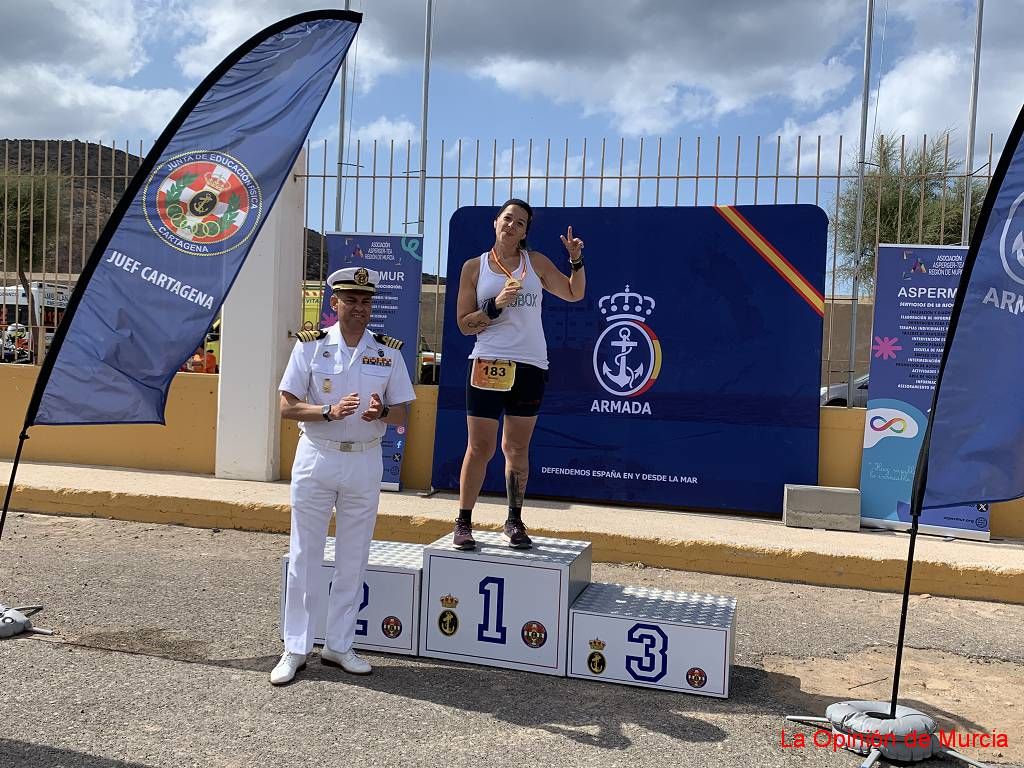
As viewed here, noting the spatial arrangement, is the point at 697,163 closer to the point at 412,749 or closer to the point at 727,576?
the point at 727,576

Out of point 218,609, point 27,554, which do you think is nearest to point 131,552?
point 27,554

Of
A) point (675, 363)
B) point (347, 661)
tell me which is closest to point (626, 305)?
point (675, 363)

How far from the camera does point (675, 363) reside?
7891 mm

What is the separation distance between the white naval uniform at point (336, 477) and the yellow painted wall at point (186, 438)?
4.30 meters

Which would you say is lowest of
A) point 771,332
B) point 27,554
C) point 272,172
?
point 27,554

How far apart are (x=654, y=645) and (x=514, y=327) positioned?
1.63 m

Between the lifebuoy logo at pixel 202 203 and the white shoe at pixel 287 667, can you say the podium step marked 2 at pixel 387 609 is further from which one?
the lifebuoy logo at pixel 202 203

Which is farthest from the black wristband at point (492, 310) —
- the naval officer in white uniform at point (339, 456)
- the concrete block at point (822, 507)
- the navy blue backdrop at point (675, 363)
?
the concrete block at point (822, 507)

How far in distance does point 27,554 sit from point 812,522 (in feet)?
19.2

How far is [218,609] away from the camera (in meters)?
5.10

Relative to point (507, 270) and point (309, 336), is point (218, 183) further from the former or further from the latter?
point (507, 270)

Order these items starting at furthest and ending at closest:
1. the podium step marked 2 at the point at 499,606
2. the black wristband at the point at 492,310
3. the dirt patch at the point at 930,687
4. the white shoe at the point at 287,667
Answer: the black wristband at the point at 492,310, the podium step marked 2 at the point at 499,606, the white shoe at the point at 287,667, the dirt patch at the point at 930,687

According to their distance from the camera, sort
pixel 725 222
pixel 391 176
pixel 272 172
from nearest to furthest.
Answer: pixel 272 172 → pixel 725 222 → pixel 391 176

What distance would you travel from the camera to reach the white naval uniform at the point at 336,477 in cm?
401
